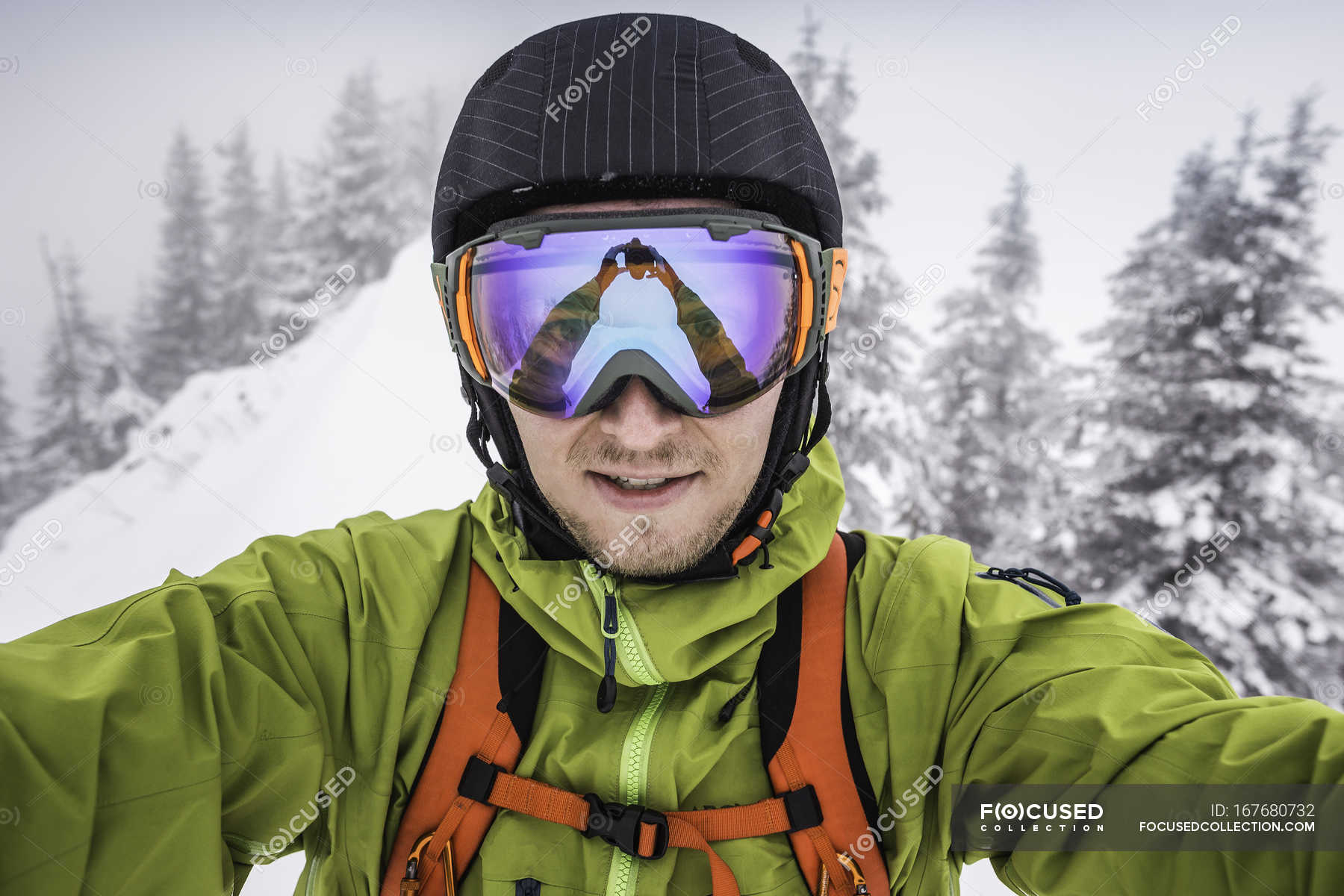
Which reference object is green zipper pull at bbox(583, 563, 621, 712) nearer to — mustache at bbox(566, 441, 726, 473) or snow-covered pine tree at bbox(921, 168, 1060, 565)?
mustache at bbox(566, 441, 726, 473)

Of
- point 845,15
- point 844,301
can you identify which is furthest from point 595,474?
point 845,15

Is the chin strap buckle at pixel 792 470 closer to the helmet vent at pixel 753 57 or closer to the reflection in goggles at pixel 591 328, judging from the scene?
the reflection in goggles at pixel 591 328

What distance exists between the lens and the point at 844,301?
9625 millimetres

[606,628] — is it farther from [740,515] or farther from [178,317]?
[178,317]

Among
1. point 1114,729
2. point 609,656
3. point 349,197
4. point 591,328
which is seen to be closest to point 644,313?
point 591,328

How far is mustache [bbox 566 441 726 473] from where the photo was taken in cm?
181

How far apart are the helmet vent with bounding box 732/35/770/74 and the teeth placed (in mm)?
1358

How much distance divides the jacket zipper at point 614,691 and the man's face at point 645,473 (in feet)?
0.25

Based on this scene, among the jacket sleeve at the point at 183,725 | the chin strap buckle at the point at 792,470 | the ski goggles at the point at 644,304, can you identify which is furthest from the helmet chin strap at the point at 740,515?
the jacket sleeve at the point at 183,725

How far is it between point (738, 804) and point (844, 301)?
8.71 m

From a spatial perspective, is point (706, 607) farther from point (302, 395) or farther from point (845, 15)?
point (845, 15)

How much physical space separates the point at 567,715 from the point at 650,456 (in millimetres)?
642

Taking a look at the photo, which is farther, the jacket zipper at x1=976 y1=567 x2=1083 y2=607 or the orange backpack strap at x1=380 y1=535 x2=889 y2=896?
the jacket zipper at x1=976 y1=567 x2=1083 y2=607

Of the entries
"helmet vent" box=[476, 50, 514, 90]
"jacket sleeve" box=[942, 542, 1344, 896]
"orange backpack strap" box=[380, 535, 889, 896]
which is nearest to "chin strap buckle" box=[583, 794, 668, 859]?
"orange backpack strap" box=[380, 535, 889, 896]
